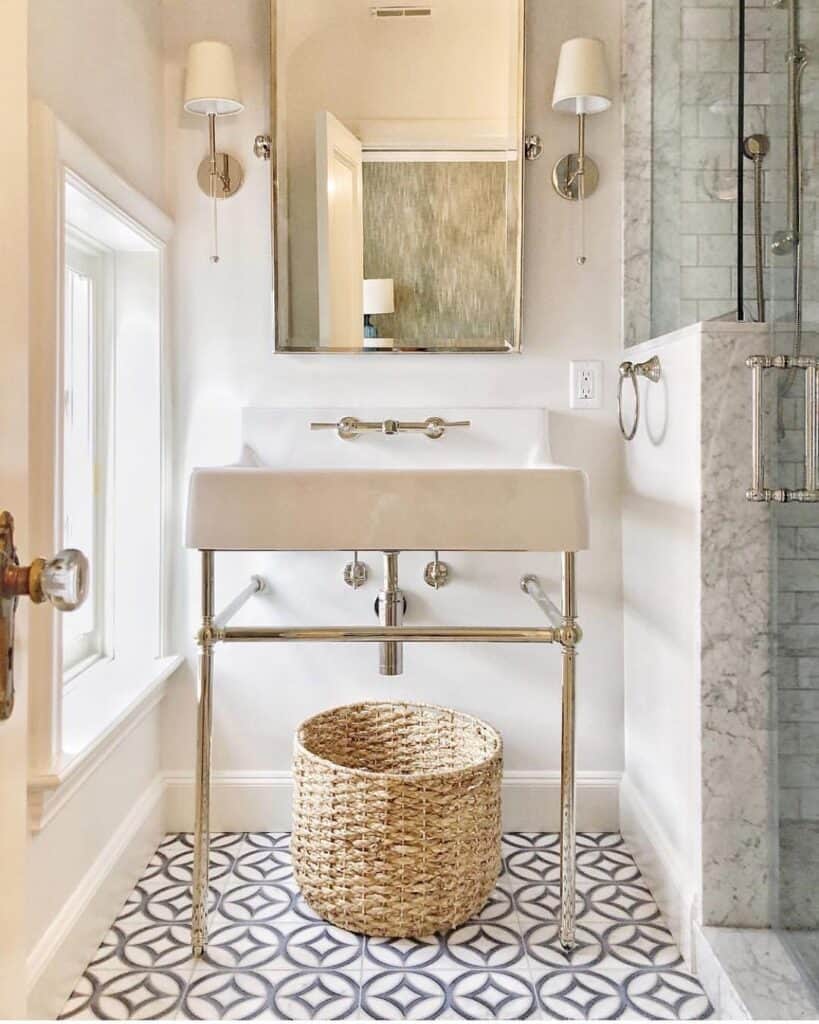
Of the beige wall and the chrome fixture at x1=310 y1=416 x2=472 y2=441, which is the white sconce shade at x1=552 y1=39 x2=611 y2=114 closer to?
the chrome fixture at x1=310 y1=416 x2=472 y2=441

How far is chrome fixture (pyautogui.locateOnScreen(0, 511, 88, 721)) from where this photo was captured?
24.5 inches

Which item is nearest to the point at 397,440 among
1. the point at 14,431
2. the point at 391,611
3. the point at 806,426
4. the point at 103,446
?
the point at 391,611

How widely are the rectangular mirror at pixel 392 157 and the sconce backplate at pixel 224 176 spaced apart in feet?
0.33

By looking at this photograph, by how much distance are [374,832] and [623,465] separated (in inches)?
37.9

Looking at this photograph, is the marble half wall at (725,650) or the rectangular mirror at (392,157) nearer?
the marble half wall at (725,650)

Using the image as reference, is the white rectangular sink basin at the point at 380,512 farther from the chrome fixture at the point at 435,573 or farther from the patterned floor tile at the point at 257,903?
the patterned floor tile at the point at 257,903

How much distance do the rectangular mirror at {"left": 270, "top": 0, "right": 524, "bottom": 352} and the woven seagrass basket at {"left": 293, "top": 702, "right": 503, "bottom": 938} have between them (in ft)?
3.01

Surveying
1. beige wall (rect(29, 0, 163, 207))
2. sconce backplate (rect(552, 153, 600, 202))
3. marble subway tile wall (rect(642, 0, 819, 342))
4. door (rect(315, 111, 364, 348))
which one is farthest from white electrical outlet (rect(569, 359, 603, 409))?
beige wall (rect(29, 0, 163, 207))

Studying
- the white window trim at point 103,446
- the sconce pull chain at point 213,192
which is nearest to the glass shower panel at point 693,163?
the sconce pull chain at point 213,192

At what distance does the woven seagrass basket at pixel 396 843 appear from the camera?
1.51 metres

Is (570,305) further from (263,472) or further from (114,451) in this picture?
(114,451)

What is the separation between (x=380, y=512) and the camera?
4.51 ft

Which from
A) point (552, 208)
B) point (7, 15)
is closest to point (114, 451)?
point (552, 208)

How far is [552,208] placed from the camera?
1.96 metres
